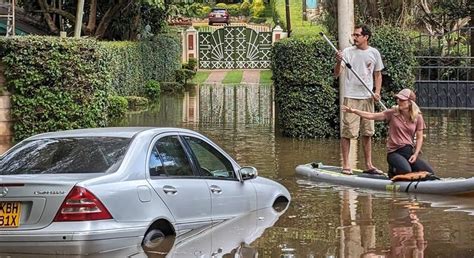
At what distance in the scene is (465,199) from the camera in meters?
9.56

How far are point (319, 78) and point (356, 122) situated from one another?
4.09 m

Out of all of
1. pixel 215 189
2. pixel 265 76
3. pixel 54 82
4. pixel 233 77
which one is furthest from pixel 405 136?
pixel 265 76

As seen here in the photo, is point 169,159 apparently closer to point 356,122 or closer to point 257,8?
point 356,122

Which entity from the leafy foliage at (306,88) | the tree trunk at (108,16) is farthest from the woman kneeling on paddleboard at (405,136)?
the tree trunk at (108,16)

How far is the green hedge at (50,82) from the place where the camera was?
1486cm

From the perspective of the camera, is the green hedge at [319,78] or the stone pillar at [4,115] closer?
the stone pillar at [4,115]

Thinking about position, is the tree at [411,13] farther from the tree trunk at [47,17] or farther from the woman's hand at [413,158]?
the woman's hand at [413,158]

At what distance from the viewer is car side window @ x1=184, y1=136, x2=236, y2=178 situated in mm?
7754

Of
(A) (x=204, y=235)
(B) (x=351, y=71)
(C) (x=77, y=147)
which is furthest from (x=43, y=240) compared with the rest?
(B) (x=351, y=71)

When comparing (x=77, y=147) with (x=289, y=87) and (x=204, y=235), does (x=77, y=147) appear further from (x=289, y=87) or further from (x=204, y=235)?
(x=289, y=87)

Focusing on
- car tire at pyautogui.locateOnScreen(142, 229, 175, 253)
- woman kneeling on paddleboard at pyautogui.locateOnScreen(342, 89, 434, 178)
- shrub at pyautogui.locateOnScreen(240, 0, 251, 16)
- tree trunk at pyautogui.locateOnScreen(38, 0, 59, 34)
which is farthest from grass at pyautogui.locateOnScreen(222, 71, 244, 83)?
car tire at pyautogui.locateOnScreen(142, 229, 175, 253)

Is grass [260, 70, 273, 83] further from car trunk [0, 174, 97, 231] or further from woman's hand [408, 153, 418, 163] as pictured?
car trunk [0, 174, 97, 231]

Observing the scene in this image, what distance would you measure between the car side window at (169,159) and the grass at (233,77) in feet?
98.7

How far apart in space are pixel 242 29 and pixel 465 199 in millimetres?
36646
